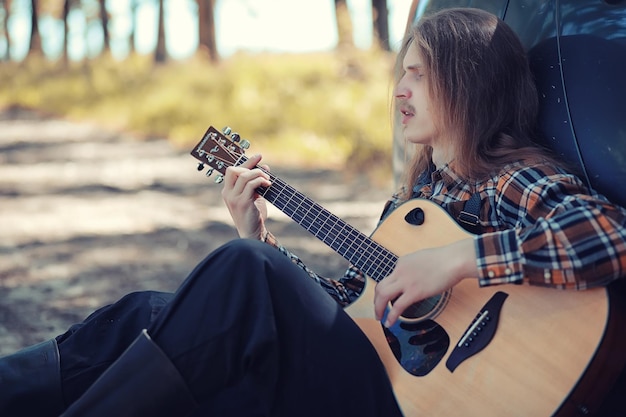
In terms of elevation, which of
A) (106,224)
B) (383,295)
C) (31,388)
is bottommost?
(106,224)

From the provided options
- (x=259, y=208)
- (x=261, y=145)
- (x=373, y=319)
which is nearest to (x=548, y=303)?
(x=373, y=319)

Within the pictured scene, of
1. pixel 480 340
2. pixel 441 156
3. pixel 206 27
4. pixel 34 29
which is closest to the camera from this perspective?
pixel 480 340

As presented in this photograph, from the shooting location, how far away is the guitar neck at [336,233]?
2376mm

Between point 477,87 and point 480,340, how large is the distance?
0.75m

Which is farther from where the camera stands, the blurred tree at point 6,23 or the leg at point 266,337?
the blurred tree at point 6,23

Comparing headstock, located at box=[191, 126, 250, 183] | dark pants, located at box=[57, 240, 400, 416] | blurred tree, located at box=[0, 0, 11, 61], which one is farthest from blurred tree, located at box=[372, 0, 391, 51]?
blurred tree, located at box=[0, 0, 11, 61]

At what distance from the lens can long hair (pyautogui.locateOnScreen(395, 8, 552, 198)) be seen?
7.90 ft

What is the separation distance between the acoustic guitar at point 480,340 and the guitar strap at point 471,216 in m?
0.05

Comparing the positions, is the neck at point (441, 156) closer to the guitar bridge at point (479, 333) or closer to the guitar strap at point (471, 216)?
the guitar strap at point (471, 216)

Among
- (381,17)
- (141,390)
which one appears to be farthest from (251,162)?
(381,17)

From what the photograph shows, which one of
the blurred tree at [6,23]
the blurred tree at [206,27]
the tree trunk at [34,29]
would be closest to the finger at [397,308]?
the blurred tree at [206,27]

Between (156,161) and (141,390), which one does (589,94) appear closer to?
(141,390)

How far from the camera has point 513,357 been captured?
6.58 feet

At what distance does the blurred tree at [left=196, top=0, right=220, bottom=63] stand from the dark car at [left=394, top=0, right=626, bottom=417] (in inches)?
753
